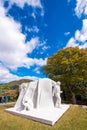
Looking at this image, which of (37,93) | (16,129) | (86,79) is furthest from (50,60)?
(16,129)

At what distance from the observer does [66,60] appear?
1474 centimetres

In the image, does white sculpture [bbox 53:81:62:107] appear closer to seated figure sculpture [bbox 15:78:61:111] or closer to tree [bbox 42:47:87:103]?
seated figure sculpture [bbox 15:78:61:111]

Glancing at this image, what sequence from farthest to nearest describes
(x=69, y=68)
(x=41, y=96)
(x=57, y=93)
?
(x=69, y=68)
(x=57, y=93)
(x=41, y=96)

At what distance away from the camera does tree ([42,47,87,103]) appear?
14.6 metres

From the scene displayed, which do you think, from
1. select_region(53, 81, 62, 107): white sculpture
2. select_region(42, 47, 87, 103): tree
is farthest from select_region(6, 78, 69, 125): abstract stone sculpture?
select_region(42, 47, 87, 103): tree

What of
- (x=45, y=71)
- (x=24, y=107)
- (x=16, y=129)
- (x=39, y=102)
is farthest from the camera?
(x=45, y=71)

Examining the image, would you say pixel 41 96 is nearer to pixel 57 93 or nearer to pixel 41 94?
pixel 41 94

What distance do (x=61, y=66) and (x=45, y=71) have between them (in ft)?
10.9

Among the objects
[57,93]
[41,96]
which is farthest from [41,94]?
[57,93]

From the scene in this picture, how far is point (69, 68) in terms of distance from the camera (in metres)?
15.4

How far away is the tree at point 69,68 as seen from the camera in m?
14.6

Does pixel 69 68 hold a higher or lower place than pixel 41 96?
higher

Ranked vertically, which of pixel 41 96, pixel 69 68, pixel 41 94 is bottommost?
pixel 41 96

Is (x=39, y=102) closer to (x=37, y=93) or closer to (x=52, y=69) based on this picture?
(x=37, y=93)
